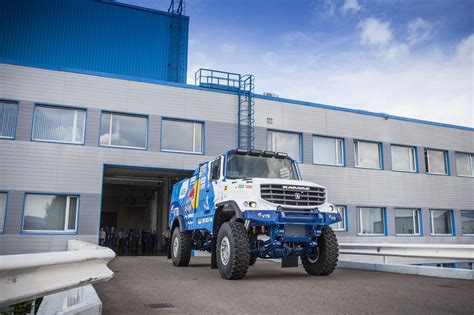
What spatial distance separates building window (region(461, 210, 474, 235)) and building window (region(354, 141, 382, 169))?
25.2 ft

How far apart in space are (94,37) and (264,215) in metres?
22.3

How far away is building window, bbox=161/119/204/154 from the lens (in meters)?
21.5

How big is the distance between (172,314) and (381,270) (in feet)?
28.7

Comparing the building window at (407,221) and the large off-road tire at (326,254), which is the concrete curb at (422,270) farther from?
the building window at (407,221)

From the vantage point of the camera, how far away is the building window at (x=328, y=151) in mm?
24828

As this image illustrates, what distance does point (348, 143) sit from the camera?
2567 cm

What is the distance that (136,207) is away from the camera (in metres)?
45.1

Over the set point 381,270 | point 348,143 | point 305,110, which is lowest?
point 381,270

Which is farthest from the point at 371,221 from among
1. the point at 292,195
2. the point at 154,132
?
the point at 292,195

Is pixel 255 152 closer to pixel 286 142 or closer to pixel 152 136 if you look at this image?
pixel 152 136

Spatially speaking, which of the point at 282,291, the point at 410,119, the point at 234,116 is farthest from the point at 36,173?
the point at 410,119

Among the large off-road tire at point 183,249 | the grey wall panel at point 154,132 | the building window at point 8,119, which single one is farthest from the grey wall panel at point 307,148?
the building window at point 8,119

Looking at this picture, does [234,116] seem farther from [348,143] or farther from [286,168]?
[286,168]

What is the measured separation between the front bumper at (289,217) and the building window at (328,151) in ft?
46.6
